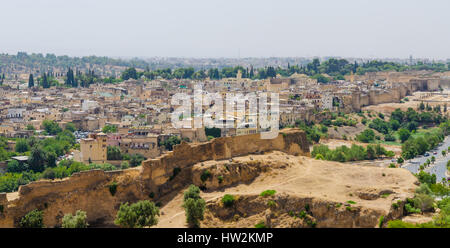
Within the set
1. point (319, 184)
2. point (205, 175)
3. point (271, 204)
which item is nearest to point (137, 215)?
point (205, 175)

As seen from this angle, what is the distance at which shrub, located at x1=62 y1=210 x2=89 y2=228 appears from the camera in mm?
19031

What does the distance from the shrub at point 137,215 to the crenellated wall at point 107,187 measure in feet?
4.91

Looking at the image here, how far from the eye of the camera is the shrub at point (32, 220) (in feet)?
62.6

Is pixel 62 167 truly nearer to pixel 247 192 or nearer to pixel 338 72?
pixel 247 192

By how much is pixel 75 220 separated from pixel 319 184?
9.20 meters

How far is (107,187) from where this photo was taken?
→ 69.2ft

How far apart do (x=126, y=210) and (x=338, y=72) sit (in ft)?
345

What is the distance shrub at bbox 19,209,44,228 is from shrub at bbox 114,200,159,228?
8.48ft

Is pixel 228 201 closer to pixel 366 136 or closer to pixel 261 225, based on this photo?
pixel 261 225

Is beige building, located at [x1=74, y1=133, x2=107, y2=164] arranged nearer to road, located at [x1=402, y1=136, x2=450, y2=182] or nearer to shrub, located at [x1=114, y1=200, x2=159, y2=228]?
shrub, located at [x1=114, y1=200, x2=159, y2=228]

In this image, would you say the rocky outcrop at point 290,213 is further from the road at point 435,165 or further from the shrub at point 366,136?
the shrub at point 366,136

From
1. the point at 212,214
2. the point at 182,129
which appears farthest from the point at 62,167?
the point at 212,214

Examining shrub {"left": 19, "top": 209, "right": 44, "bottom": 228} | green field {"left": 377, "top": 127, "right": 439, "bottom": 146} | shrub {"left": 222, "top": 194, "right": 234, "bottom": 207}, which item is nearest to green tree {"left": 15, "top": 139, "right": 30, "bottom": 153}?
shrub {"left": 19, "top": 209, "right": 44, "bottom": 228}
